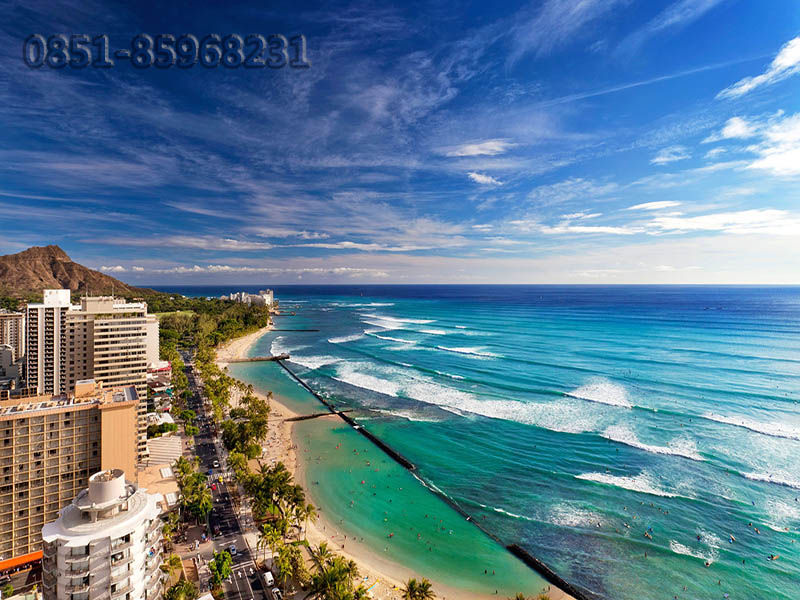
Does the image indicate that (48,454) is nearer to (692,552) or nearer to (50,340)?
(50,340)

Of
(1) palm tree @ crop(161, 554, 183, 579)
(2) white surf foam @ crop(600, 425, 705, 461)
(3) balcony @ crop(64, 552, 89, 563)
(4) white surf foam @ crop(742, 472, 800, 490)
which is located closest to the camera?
(3) balcony @ crop(64, 552, 89, 563)

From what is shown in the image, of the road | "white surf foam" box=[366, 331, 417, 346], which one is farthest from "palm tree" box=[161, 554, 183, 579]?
"white surf foam" box=[366, 331, 417, 346]

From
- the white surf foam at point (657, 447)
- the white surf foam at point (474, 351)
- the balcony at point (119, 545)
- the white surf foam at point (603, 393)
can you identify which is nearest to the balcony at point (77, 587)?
the balcony at point (119, 545)

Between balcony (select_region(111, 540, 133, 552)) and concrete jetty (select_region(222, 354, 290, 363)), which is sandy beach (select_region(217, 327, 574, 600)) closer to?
balcony (select_region(111, 540, 133, 552))

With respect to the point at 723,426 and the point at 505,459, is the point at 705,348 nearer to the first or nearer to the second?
the point at 723,426

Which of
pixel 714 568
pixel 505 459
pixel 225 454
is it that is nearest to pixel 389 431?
pixel 505 459
